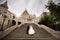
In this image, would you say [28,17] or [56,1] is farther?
[28,17]

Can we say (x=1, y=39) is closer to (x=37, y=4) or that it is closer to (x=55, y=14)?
(x=55, y=14)

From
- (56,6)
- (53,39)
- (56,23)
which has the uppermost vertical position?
(56,6)

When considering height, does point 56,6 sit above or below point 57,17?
above

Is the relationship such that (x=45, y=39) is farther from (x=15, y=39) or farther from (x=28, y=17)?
(x=28, y=17)

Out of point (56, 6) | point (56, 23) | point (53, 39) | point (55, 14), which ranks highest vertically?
point (56, 6)

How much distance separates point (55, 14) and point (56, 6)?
16.7 inches

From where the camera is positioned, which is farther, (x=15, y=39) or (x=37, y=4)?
(x=37, y=4)

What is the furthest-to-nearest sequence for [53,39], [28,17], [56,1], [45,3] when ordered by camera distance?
[28,17], [45,3], [56,1], [53,39]

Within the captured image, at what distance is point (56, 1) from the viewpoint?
6848 mm

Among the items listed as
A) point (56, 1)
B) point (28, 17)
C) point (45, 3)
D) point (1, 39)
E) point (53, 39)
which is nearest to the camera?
point (1, 39)

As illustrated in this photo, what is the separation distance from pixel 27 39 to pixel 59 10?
288 centimetres

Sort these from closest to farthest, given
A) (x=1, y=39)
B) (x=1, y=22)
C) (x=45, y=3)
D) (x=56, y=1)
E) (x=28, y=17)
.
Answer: (x=1, y=39) → (x=1, y=22) → (x=56, y=1) → (x=45, y=3) → (x=28, y=17)

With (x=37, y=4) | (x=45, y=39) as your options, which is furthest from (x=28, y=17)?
(x=45, y=39)

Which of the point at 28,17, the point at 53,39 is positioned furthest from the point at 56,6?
the point at 28,17
